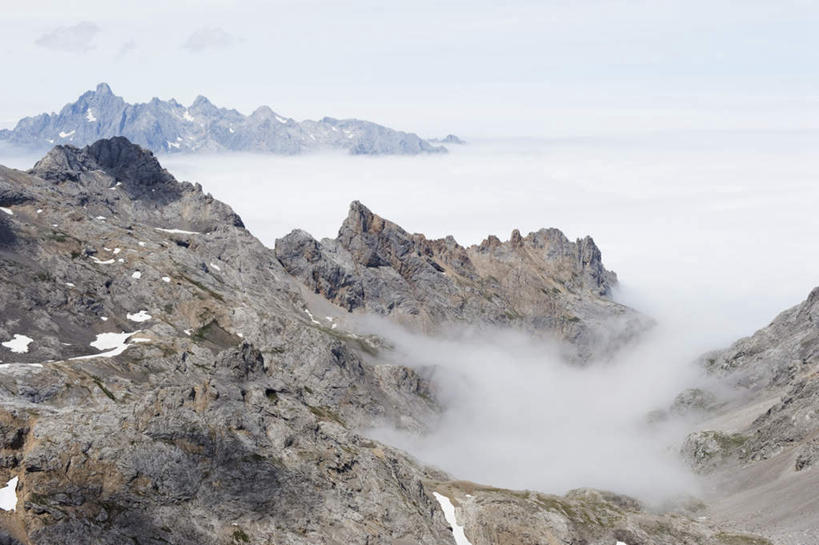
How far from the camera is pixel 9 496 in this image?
8288cm

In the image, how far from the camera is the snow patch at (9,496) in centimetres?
8131

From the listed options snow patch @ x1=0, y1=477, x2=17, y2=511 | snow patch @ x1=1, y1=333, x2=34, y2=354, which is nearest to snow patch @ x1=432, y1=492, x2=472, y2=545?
snow patch @ x1=0, y1=477, x2=17, y2=511

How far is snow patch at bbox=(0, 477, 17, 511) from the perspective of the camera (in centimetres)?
8131

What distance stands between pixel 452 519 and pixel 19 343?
12512cm

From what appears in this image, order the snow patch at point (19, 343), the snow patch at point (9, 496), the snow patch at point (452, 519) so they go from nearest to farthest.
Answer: the snow patch at point (9, 496) < the snow patch at point (452, 519) < the snow patch at point (19, 343)

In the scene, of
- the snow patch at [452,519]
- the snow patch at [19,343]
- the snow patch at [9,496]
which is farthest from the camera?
the snow patch at [19,343]

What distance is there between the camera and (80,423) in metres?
95.8

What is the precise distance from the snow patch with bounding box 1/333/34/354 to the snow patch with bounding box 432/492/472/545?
11390 centimetres

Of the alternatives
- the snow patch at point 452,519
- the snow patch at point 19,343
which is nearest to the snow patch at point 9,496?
the snow patch at point 452,519

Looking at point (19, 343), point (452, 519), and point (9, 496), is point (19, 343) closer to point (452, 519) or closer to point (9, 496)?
point (9, 496)

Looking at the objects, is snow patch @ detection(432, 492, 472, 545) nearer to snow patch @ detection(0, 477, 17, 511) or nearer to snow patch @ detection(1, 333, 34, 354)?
snow patch @ detection(0, 477, 17, 511)

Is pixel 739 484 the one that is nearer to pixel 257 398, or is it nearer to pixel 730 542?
pixel 730 542

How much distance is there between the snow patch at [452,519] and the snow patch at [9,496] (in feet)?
239

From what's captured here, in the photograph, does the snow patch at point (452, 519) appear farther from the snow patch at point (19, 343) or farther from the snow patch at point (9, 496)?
the snow patch at point (19, 343)
